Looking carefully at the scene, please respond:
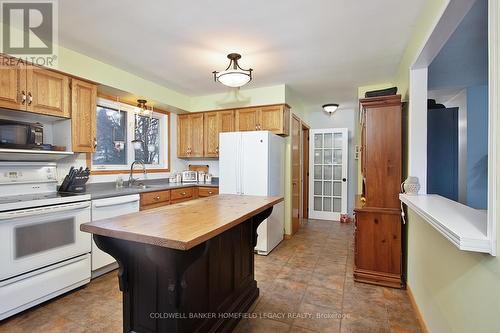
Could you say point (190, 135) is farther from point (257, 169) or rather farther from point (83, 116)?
point (83, 116)

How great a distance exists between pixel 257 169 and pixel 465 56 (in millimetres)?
2630

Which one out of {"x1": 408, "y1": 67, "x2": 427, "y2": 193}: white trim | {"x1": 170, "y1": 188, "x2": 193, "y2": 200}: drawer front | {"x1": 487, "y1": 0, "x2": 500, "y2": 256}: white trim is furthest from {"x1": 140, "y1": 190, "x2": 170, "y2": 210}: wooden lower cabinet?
{"x1": 487, "y1": 0, "x2": 500, "y2": 256}: white trim

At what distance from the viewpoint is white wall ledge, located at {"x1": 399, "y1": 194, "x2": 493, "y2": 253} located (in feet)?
3.10

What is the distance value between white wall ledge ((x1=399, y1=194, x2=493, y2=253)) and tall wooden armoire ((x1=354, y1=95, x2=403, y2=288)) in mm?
935

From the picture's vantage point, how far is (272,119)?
3.86 metres

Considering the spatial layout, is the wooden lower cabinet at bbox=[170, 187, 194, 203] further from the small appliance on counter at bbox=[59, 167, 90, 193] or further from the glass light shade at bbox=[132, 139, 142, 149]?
the small appliance on counter at bbox=[59, 167, 90, 193]

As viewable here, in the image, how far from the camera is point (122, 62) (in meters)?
3.01

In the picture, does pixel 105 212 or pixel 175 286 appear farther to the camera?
pixel 105 212

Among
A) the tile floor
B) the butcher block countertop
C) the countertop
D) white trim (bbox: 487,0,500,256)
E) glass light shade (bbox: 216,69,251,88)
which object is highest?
glass light shade (bbox: 216,69,251,88)

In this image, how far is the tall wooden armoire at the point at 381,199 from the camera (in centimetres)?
250

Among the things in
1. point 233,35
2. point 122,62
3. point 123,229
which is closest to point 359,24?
point 233,35

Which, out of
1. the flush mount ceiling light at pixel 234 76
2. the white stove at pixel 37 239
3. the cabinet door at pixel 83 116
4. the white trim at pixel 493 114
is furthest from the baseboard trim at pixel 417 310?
the cabinet door at pixel 83 116

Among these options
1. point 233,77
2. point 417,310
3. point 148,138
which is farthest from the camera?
point 148,138

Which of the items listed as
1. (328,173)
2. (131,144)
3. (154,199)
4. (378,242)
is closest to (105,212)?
(154,199)
